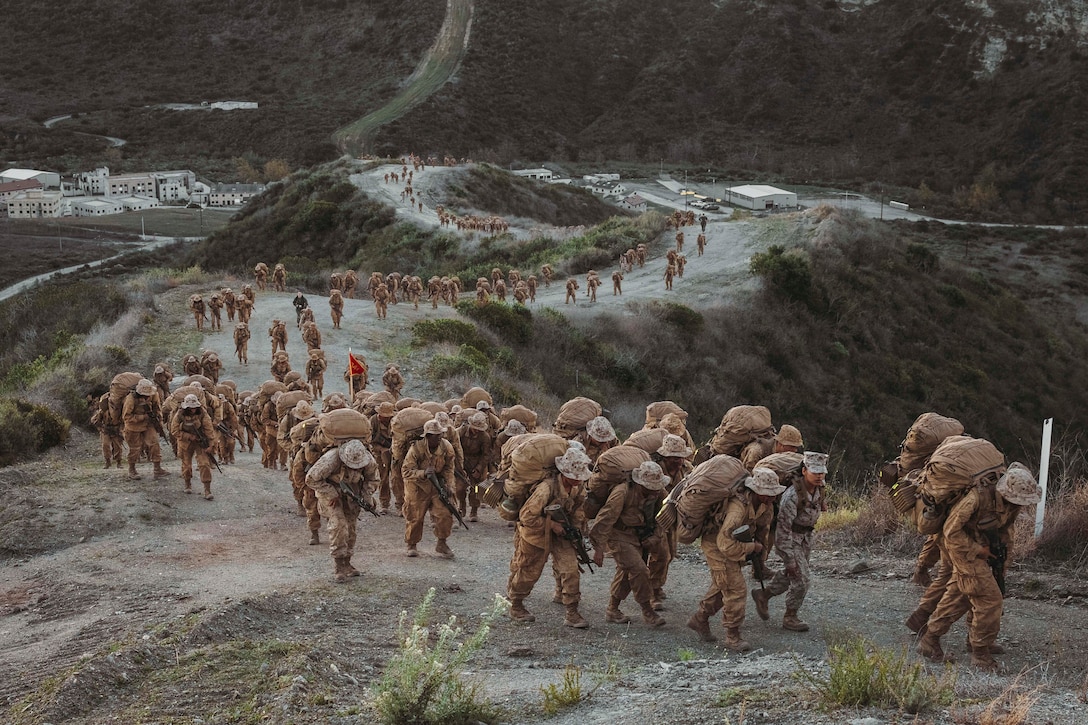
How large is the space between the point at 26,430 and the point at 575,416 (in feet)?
37.8

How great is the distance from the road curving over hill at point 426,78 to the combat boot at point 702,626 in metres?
82.2

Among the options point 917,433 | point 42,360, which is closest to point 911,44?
point 42,360

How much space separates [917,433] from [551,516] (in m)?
3.79

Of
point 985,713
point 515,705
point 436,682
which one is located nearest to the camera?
point 985,713

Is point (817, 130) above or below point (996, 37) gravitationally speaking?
below

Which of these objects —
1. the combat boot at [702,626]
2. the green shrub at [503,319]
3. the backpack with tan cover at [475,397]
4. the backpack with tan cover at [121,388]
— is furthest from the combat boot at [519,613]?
the green shrub at [503,319]

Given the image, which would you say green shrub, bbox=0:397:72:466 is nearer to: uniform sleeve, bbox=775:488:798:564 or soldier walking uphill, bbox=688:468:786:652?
soldier walking uphill, bbox=688:468:786:652

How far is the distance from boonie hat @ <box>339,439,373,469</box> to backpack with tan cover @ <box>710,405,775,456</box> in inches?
152

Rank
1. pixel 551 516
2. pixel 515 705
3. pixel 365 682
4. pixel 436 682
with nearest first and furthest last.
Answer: pixel 436 682 → pixel 515 705 → pixel 365 682 → pixel 551 516

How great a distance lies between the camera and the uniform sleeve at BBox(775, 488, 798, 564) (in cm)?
1002

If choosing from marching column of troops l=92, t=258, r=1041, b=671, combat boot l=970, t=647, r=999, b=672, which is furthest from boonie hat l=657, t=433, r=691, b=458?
combat boot l=970, t=647, r=999, b=672

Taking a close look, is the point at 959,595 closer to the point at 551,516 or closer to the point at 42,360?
the point at 551,516

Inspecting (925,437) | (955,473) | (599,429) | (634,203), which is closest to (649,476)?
(599,429)

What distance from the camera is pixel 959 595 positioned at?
932cm
